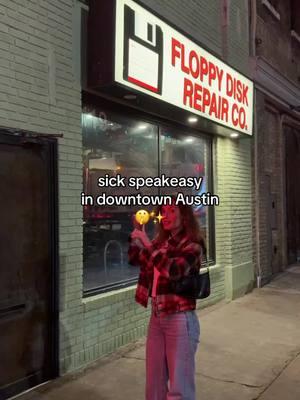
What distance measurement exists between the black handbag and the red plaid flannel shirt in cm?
3

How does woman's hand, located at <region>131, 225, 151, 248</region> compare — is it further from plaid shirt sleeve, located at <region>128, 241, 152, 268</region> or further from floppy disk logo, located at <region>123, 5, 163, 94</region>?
floppy disk logo, located at <region>123, 5, 163, 94</region>

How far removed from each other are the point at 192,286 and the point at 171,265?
21 cm

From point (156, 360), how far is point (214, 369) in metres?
1.73

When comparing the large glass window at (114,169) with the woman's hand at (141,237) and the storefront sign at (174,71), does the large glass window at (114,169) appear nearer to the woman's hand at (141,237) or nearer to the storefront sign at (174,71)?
the storefront sign at (174,71)

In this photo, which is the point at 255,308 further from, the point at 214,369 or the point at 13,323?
the point at 13,323

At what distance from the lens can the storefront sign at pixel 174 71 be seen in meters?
5.20

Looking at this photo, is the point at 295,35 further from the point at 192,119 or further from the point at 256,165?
the point at 192,119

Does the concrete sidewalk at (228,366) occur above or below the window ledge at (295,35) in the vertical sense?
below

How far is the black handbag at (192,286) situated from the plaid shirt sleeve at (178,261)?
1.7 inches

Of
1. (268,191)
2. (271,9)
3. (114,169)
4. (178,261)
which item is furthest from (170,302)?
(271,9)

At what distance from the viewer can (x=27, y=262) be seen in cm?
439

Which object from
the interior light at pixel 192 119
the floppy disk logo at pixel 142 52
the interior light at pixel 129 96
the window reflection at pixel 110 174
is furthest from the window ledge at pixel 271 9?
the interior light at pixel 129 96

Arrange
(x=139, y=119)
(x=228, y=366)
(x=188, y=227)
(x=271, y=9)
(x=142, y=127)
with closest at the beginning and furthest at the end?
(x=188, y=227)
(x=228, y=366)
(x=139, y=119)
(x=142, y=127)
(x=271, y=9)

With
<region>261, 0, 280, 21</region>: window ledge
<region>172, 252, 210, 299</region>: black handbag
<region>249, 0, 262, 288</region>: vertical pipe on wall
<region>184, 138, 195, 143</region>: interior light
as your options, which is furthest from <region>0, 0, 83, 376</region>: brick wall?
<region>261, 0, 280, 21</region>: window ledge
